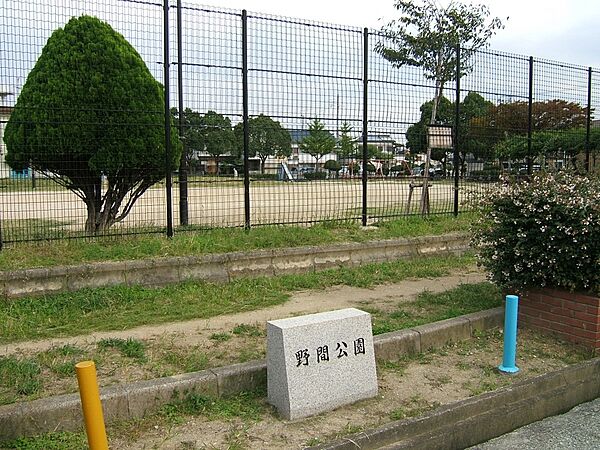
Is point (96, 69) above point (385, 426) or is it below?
above

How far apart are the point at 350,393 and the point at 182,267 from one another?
382cm

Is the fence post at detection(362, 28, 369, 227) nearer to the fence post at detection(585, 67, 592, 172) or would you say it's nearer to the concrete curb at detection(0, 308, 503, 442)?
the concrete curb at detection(0, 308, 503, 442)

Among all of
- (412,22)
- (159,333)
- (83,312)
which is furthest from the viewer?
(412,22)

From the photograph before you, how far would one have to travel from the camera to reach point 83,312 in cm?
639

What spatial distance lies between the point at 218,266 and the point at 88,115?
2.68 meters

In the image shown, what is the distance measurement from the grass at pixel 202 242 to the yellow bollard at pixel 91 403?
428cm

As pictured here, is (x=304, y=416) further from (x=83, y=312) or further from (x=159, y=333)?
(x=83, y=312)

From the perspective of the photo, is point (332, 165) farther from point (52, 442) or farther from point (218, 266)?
point (52, 442)

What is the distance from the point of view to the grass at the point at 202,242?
24.2 feet

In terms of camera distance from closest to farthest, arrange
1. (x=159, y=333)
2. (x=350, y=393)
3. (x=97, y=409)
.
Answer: (x=97, y=409)
(x=350, y=393)
(x=159, y=333)

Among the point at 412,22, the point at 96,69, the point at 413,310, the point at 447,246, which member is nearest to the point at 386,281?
the point at 413,310

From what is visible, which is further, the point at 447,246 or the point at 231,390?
the point at 447,246

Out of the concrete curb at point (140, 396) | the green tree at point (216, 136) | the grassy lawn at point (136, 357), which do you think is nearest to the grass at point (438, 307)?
the grassy lawn at point (136, 357)

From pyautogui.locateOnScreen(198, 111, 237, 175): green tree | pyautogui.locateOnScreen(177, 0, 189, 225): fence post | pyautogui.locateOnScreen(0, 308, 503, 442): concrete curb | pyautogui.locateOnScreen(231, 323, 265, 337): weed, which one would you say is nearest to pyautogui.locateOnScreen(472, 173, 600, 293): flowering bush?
pyautogui.locateOnScreen(0, 308, 503, 442): concrete curb
